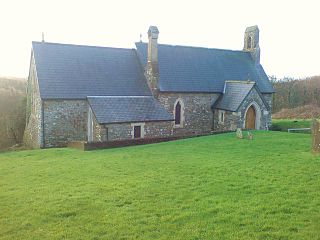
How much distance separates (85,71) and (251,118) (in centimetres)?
1444

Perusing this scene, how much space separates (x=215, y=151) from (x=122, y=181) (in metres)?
7.02

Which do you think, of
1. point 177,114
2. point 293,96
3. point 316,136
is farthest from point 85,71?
point 293,96

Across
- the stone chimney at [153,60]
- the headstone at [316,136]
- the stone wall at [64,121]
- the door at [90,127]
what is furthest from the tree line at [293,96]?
the headstone at [316,136]

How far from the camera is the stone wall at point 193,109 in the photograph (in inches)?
1153

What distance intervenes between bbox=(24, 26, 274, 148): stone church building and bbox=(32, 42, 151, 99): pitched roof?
70 millimetres

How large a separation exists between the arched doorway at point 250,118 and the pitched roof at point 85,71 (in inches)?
338

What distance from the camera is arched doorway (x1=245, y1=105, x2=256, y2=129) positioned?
29.1 metres

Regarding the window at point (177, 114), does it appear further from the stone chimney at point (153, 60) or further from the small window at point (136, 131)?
the small window at point (136, 131)

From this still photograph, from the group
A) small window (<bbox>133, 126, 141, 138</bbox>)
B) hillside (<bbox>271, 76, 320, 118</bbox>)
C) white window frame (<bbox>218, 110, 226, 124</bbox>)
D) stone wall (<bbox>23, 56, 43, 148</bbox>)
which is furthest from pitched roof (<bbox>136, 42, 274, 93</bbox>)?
hillside (<bbox>271, 76, 320, 118</bbox>)

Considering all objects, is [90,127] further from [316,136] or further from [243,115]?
[316,136]

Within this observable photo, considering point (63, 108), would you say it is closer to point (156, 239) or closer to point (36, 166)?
point (36, 166)

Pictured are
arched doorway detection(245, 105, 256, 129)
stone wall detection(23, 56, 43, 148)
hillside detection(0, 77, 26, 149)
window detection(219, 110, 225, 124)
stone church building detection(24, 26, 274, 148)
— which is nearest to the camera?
stone church building detection(24, 26, 274, 148)

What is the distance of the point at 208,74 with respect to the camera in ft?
107

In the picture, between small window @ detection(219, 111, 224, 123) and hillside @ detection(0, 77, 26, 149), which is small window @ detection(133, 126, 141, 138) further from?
hillside @ detection(0, 77, 26, 149)
